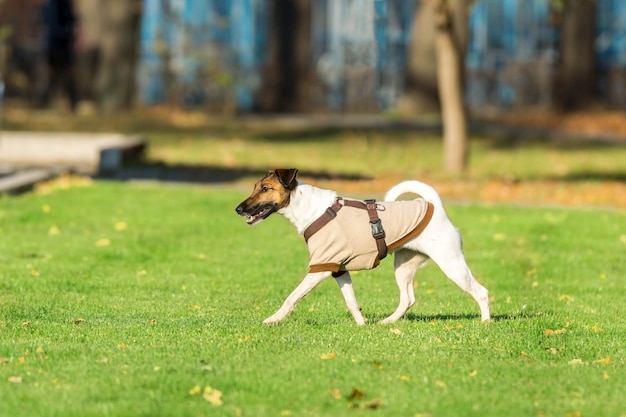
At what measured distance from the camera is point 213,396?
22.4 feet

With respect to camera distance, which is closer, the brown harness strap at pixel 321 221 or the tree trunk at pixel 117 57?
the brown harness strap at pixel 321 221

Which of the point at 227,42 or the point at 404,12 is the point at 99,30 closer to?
the point at 227,42

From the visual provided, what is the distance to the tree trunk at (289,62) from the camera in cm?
3438

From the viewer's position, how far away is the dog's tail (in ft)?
29.2

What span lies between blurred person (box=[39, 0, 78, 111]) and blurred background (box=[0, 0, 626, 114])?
0.03 meters

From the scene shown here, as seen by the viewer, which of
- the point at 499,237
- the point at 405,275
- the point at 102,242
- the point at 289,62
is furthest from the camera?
the point at 289,62

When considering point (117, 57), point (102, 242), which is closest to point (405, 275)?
point (102, 242)

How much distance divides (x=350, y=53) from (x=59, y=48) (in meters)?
A: 7.41

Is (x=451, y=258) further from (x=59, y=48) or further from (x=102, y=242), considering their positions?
(x=59, y=48)

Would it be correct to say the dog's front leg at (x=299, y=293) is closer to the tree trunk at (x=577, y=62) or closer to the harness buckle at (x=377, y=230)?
the harness buckle at (x=377, y=230)

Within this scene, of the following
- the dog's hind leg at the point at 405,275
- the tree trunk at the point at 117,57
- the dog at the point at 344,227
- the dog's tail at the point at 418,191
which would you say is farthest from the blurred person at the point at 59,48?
the dog at the point at 344,227

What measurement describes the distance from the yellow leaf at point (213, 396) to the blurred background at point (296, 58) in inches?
907

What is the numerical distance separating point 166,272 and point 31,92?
2280 centimetres

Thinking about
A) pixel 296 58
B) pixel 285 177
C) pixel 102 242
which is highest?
pixel 285 177
